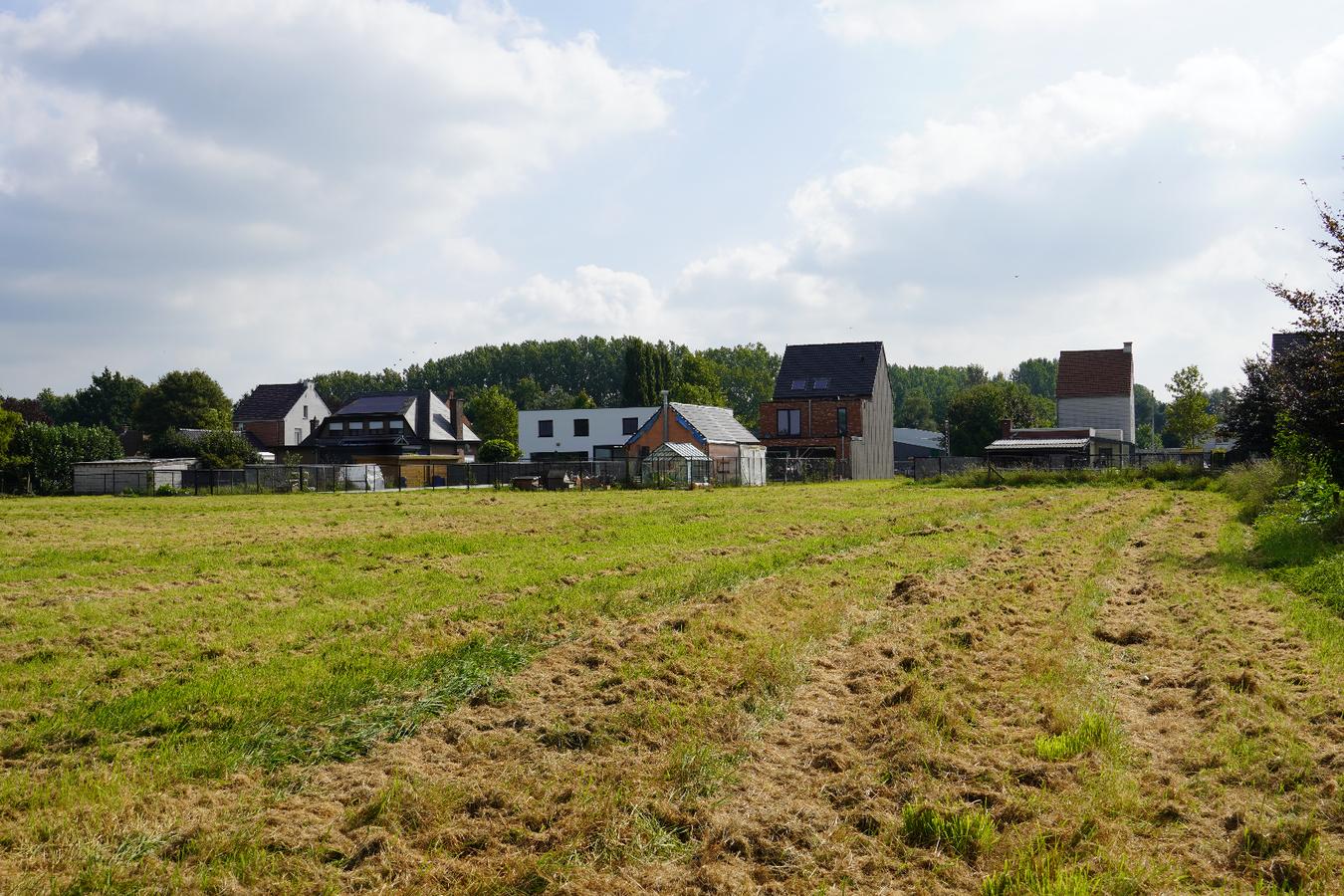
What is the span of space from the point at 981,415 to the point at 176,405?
68.0 metres

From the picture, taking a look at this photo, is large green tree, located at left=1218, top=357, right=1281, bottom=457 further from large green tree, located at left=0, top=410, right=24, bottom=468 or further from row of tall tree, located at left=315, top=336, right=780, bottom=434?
row of tall tree, located at left=315, top=336, right=780, bottom=434

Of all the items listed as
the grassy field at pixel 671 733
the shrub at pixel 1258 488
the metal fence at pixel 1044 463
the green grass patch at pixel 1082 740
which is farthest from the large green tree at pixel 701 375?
the green grass patch at pixel 1082 740

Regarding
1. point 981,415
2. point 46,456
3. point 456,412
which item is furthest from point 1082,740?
point 981,415

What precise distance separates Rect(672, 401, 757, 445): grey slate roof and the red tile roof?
2290 centimetres

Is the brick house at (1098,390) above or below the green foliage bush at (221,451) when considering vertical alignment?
above

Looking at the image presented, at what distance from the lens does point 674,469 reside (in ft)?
124

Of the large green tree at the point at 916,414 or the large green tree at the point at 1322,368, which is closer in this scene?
the large green tree at the point at 1322,368

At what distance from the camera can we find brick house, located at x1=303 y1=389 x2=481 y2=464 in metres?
60.7

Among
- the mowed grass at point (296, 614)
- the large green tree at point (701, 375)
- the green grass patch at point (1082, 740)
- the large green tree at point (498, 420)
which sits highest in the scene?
the large green tree at point (701, 375)

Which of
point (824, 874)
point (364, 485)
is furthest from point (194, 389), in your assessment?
point (824, 874)

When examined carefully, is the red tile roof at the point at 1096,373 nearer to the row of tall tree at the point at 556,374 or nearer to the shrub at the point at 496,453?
the shrub at the point at 496,453

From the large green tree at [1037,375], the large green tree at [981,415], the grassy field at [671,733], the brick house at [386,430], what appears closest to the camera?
the grassy field at [671,733]

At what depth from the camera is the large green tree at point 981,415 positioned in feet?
225

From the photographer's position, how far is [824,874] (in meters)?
3.41
